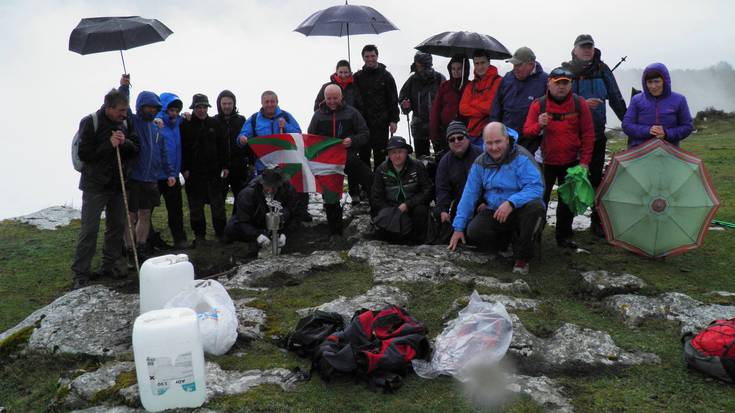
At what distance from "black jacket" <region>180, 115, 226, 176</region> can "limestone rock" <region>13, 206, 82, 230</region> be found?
3958mm

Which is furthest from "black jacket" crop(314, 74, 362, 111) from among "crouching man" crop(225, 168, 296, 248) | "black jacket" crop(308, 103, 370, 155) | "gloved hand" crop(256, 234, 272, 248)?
"gloved hand" crop(256, 234, 272, 248)

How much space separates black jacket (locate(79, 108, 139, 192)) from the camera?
7488 mm

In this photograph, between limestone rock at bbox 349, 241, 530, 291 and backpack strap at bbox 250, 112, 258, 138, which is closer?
limestone rock at bbox 349, 241, 530, 291

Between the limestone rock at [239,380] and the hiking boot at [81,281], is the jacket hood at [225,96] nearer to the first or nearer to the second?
the hiking boot at [81,281]

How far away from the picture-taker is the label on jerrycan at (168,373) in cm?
409

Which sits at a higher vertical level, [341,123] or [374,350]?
[341,123]

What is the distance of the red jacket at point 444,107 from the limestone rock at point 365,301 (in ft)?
11.9

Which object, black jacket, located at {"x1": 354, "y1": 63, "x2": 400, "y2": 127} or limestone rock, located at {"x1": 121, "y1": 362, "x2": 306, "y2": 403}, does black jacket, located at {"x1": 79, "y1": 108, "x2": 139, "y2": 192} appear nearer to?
limestone rock, located at {"x1": 121, "y1": 362, "x2": 306, "y2": 403}

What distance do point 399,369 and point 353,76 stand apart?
6864 mm

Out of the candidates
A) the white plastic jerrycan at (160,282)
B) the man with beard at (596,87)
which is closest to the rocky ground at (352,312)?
the white plastic jerrycan at (160,282)

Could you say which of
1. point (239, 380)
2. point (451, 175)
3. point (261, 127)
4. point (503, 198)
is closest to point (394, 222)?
point (451, 175)

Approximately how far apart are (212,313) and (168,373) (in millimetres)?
1011

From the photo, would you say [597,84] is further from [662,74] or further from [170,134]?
[170,134]

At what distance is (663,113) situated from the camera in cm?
768
